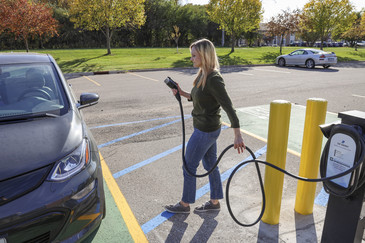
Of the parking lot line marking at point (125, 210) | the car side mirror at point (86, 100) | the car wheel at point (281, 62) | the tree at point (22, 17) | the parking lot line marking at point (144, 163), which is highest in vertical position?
the tree at point (22, 17)

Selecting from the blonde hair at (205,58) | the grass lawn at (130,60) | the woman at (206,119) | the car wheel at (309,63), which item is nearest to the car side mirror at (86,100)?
the woman at (206,119)

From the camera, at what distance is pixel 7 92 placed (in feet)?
10.3

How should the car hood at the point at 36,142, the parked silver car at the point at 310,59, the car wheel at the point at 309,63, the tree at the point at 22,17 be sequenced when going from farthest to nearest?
the car wheel at the point at 309,63
the parked silver car at the point at 310,59
the tree at the point at 22,17
the car hood at the point at 36,142

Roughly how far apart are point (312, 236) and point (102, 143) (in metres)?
3.58

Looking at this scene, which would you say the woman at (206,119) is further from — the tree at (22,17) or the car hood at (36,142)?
the tree at (22,17)

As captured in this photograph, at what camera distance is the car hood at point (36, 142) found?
2.08 m

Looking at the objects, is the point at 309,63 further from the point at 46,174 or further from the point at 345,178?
the point at 46,174

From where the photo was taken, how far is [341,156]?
1.77 metres

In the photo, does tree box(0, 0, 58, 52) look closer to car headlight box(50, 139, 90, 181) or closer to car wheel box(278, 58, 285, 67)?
car wheel box(278, 58, 285, 67)

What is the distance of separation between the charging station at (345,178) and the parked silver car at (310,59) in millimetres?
17943

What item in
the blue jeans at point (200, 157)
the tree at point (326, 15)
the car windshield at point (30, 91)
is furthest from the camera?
the tree at point (326, 15)

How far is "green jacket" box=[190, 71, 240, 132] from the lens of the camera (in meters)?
2.45

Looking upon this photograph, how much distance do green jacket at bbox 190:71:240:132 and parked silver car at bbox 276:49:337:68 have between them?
57.5ft

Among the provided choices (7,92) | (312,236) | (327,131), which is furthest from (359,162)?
(7,92)
